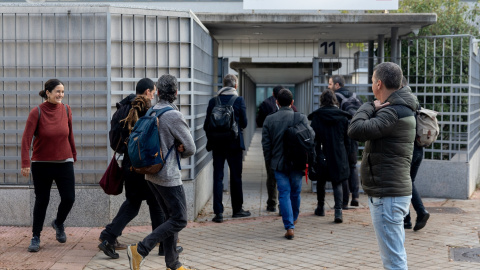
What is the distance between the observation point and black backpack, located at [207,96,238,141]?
889 cm

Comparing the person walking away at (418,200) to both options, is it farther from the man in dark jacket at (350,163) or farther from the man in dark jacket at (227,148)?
the man in dark jacket at (227,148)

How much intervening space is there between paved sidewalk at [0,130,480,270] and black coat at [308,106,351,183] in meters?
0.68

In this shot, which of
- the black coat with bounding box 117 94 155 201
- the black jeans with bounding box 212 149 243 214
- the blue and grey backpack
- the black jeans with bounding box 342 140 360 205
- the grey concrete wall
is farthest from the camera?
the grey concrete wall

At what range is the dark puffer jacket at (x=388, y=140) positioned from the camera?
15.4 feet

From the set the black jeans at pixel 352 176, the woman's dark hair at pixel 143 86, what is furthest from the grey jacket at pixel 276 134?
the woman's dark hair at pixel 143 86

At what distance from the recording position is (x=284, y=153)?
26.5ft

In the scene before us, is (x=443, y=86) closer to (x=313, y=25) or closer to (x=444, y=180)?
(x=444, y=180)

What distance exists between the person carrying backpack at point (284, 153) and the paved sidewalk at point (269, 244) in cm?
36

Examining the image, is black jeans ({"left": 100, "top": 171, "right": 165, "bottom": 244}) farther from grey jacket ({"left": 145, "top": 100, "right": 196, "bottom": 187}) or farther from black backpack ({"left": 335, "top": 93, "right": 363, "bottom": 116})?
black backpack ({"left": 335, "top": 93, "right": 363, "bottom": 116})

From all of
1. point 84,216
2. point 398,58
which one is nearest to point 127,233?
point 84,216

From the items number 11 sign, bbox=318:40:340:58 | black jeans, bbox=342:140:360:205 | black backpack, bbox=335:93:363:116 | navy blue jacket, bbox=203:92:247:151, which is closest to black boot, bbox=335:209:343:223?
black jeans, bbox=342:140:360:205

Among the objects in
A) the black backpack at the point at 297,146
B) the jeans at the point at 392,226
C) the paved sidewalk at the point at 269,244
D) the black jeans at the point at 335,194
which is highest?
the black backpack at the point at 297,146

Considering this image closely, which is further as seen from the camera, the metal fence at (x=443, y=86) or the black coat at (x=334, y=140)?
the metal fence at (x=443, y=86)

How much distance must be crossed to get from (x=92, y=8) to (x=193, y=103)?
5.74 feet
